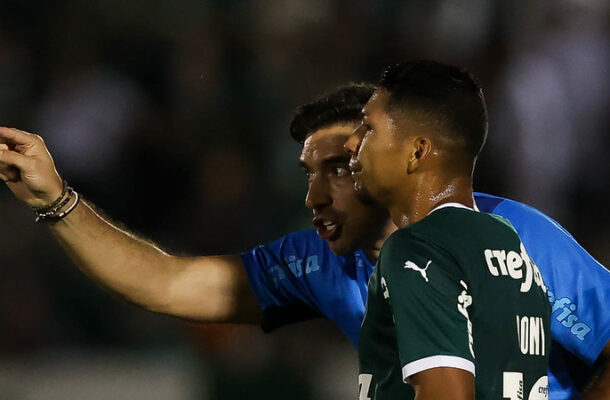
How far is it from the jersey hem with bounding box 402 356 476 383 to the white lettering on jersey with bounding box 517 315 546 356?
0.17 metres

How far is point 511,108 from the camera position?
6.10m

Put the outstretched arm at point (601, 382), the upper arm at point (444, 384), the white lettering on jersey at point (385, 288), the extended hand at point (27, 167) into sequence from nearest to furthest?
the upper arm at point (444, 384), the white lettering on jersey at point (385, 288), the outstretched arm at point (601, 382), the extended hand at point (27, 167)

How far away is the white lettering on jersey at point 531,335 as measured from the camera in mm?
2191

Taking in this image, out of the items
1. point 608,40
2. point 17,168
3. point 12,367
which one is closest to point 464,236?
point 17,168

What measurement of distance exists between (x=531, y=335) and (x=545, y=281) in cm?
69

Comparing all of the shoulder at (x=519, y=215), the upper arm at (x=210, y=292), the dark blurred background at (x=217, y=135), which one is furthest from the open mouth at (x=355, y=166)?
the dark blurred background at (x=217, y=135)

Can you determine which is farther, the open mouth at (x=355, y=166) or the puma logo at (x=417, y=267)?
the open mouth at (x=355, y=166)

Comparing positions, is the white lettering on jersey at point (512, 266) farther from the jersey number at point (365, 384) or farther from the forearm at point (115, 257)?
the forearm at point (115, 257)

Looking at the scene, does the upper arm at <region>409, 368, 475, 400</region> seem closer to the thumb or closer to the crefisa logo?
the crefisa logo

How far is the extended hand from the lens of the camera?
301 centimetres

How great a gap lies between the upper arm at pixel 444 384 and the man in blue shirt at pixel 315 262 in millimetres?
880

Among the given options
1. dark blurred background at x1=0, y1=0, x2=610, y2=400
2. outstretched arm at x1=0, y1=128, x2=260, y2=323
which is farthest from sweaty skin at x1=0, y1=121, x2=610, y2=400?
dark blurred background at x1=0, y1=0, x2=610, y2=400

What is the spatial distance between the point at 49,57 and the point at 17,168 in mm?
3506

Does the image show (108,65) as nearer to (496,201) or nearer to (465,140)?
(496,201)
